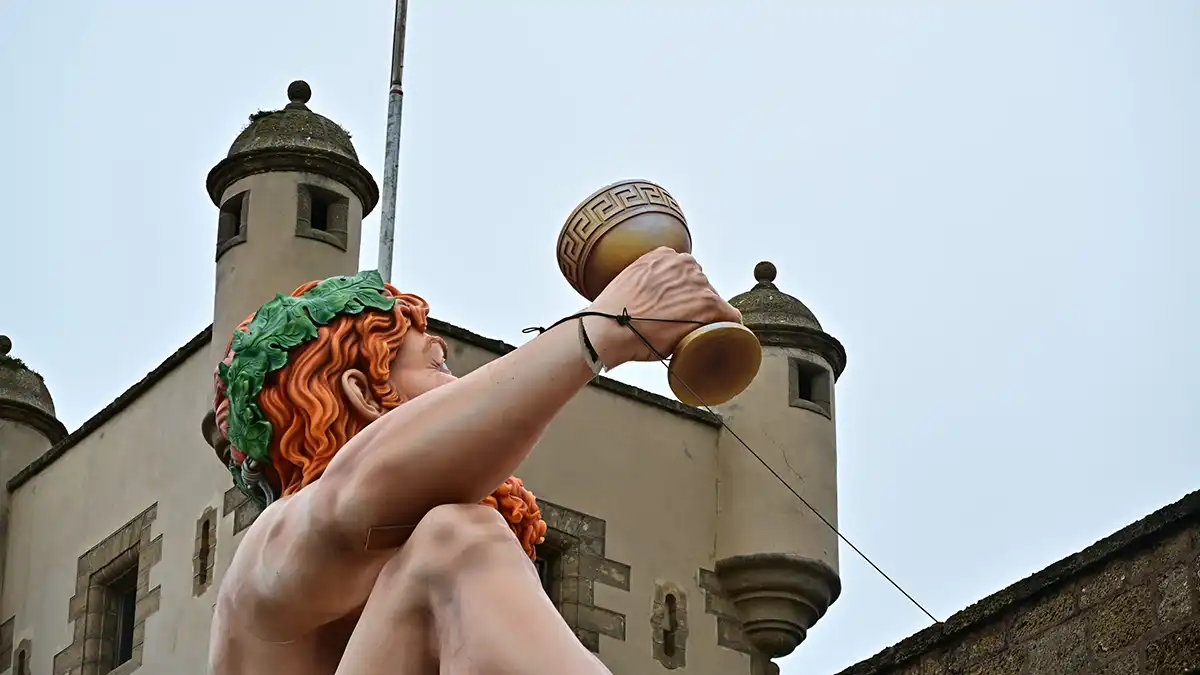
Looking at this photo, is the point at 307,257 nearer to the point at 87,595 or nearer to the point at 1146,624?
the point at 87,595

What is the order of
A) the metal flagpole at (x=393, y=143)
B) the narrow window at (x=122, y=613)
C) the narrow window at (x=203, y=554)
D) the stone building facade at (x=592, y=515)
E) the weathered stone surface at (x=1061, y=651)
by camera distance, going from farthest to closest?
1. the narrow window at (x=122, y=613)
2. the stone building facade at (x=592, y=515)
3. the narrow window at (x=203, y=554)
4. the metal flagpole at (x=393, y=143)
5. the weathered stone surface at (x=1061, y=651)

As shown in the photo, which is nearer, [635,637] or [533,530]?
[533,530]

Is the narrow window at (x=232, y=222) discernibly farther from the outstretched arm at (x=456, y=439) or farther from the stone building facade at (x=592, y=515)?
the outstretched arm at (x=456, y=439)

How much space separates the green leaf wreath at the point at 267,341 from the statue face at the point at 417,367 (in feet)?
0.27

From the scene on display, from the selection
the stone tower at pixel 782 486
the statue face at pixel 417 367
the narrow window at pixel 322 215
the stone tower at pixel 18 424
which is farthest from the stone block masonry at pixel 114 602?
the statue face at pixel 417 367

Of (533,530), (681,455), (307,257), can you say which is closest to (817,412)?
(681,455)

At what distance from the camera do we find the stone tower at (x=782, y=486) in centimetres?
2270

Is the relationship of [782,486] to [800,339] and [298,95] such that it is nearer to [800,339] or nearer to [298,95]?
[800,339]

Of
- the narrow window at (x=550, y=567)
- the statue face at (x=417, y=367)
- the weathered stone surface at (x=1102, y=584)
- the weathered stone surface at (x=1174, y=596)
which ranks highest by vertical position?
the narrow window at (x=550, y=567)

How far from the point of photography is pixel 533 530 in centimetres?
673

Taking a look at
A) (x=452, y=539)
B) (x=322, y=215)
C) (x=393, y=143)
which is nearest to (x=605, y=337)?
(x=452, y=539)

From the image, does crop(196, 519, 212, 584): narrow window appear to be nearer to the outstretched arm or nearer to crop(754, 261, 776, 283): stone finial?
crop(754, 261, 776, 283): stone finial

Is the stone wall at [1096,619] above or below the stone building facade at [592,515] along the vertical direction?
below

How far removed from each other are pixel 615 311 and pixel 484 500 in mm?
467
